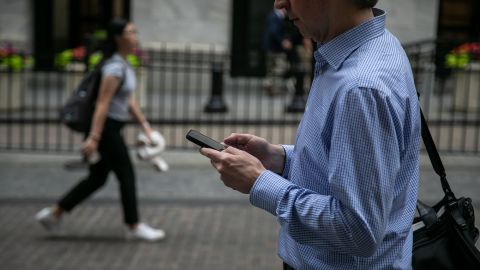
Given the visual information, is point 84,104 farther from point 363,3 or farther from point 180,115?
point 180,115

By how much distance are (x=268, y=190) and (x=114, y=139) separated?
438cm

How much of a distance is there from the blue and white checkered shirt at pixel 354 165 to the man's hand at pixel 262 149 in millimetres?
304

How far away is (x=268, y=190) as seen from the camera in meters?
2.23

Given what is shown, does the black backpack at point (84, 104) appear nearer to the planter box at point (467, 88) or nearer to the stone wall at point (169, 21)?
the planter box at point (467, 88)

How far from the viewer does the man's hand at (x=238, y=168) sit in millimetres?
2264

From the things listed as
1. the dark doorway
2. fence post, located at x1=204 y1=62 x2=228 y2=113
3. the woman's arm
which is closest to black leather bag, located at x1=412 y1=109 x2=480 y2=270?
the woman's arm

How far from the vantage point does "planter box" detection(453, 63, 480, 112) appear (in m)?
12.2

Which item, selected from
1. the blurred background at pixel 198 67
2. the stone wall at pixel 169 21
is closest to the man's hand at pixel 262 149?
the blurred background at pixel 198 67

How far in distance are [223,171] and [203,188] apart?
6.31m

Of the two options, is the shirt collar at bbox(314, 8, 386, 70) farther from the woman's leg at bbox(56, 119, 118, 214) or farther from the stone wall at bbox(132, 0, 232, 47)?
the stone wall at bbox(132, 0, 232, 47)

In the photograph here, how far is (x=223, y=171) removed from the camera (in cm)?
228

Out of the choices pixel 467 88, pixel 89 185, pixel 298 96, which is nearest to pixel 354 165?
pixel 89 185

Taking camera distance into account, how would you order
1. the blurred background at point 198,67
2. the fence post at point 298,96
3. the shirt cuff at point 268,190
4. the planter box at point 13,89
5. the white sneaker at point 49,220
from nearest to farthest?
the shirt cuff at point 268,190 → the white sneaker at point 49,220 → the blurred background at point 198,67 → the fence post at point 298,96 → the planter box at point 13,89

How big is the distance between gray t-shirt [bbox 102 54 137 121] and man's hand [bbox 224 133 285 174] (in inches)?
146
